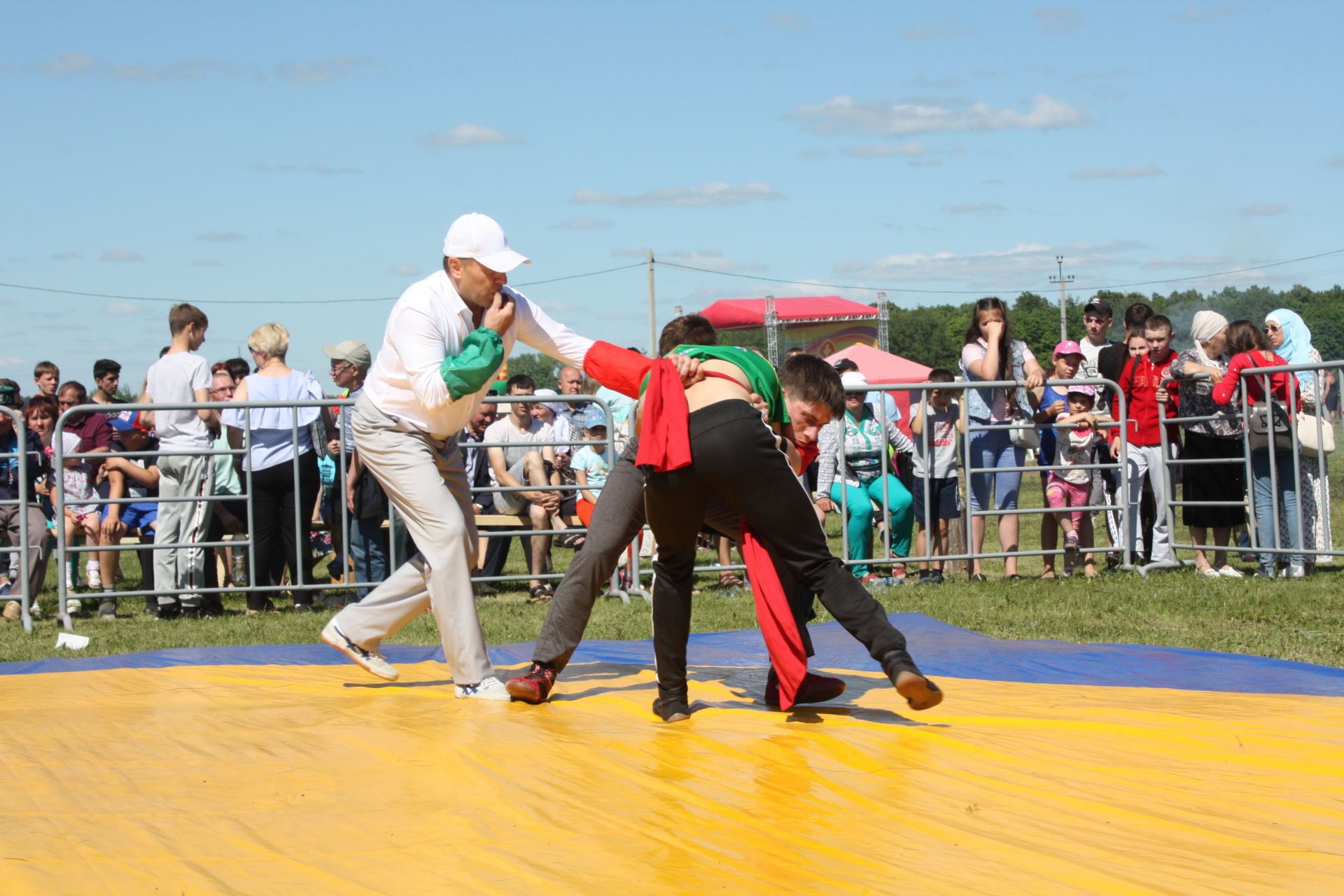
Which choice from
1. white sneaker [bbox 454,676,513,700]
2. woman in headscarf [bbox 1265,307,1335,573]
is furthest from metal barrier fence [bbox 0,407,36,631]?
woman in headscarf [bbox 1265,307,1335,573]

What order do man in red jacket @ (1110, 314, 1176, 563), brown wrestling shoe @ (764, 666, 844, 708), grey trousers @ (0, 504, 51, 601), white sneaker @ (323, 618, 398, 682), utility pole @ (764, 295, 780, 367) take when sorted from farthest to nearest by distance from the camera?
utility pole @ (764, 295, 780, 367)
man in red jacket @ (1110, 314, 1176, 563)
grey trousers @ (0, 504, 51, 601)
white sneaker @ (323, 618, 398, 682)
brown wrestling shoe @ (764, 666, 844, 708)

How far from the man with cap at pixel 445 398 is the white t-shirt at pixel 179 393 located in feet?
14.8

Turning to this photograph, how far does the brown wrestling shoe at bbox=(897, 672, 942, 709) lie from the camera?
420 cm

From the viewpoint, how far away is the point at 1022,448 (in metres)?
10.2

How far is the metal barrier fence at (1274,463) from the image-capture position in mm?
9219

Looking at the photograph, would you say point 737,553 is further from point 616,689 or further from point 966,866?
point 966,866

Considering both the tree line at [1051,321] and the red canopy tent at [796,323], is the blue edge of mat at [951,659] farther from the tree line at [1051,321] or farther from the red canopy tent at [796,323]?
the red canopy tent at [796,323]

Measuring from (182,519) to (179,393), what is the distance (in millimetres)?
949

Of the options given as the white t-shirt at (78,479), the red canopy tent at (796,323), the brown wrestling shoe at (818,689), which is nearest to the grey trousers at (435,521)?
the brown wrestling shoe at (818,689)

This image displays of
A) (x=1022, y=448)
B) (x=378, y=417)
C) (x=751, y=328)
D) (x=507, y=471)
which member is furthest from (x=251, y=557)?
(x=751, y=328)

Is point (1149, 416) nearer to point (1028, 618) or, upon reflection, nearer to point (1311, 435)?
point (1311, 435)

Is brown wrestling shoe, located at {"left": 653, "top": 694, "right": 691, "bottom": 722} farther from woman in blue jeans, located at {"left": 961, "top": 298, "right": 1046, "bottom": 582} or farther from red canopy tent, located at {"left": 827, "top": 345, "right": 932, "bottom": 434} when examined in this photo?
red canopy tent, located at {"left": 827, "top": 345, "right": 932, "bottom": 434}

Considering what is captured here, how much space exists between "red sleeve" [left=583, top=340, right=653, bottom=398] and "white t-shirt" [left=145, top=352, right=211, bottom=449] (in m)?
5.33

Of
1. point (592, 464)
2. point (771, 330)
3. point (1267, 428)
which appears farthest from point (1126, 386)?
point (771, 330)
